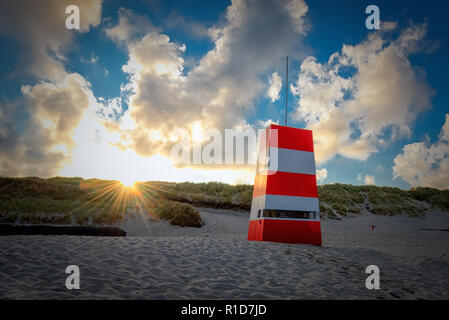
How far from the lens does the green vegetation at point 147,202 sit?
14.4m

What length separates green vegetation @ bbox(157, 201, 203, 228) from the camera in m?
15.4

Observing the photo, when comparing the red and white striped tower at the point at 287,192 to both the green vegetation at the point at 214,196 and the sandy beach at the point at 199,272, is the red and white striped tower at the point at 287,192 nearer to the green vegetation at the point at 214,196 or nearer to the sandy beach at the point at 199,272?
→ the sandy beach at the point at 199,272

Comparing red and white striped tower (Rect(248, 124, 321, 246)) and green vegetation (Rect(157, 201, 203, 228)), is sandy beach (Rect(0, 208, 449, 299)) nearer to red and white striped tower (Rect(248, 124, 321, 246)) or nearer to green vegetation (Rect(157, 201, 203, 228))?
red and white striped tower (Rect(248, 124, 321, 246))

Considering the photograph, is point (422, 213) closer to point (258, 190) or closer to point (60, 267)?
point (258, 190)

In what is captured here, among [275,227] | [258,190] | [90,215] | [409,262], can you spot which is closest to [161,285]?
[275,227]

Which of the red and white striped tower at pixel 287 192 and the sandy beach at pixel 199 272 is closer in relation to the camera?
the sandy beach at pixel 199 272

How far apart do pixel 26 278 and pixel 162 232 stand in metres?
10.1

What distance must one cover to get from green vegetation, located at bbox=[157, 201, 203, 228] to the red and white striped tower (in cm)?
681

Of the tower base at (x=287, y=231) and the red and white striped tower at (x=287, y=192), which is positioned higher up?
the red and white striped tower at (x=287, y=192)

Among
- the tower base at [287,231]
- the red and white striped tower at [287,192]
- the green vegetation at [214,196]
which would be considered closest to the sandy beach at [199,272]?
the tower base at [287,231]

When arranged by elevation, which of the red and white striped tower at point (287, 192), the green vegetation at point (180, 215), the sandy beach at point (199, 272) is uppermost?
the red and white striped tower at point (287, 192)

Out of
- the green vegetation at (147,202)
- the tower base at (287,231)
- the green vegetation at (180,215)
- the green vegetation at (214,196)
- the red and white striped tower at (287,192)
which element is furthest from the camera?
the green vegetation at (214,196)

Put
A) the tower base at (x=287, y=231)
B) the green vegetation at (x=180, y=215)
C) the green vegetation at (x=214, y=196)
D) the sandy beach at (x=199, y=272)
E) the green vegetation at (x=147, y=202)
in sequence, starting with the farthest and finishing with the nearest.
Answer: the green vegetation at (x=214, y=196)
the green vegetation at (x=180, y=215)
the green vegetation at (x=147, y=202)
the tower base at (x=287, y=231)
the sandy beach at (x=199, y=272)

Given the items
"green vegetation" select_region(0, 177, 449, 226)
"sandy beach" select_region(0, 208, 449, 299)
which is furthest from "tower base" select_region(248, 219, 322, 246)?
"green vegetation" select_region(0, 177, 449, 226)
